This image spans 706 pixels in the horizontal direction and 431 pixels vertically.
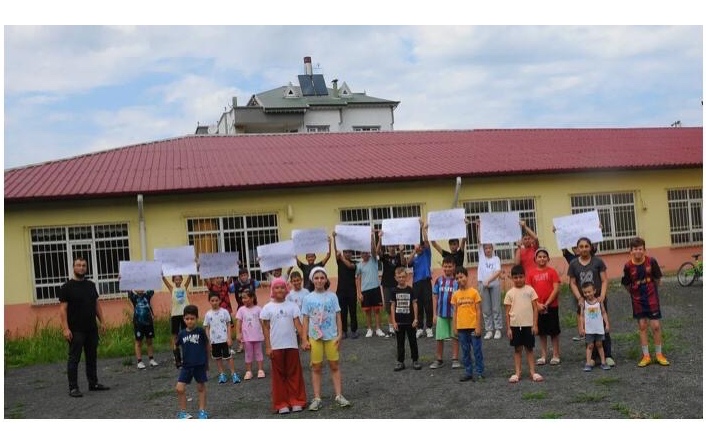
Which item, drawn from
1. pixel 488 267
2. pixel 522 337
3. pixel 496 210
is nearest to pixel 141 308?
pixel 488 267

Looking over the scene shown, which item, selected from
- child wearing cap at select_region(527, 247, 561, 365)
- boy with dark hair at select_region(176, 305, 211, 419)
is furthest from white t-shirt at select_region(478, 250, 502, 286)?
boy with dark hair at select_region(176, 305, 211, 419)

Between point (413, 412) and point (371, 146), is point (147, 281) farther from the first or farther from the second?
point (371, 146)

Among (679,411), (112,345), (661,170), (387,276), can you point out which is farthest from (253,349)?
(661,170)

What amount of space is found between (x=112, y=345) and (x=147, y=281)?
2.47 meters

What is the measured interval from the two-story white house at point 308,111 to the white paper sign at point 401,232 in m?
29.9

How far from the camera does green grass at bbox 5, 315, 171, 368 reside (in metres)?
11.9

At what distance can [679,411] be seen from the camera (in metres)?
6.66

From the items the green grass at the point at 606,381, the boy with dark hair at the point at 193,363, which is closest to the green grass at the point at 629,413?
the green grass at the point at 606,381

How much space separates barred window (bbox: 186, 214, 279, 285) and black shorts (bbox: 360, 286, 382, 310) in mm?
4191

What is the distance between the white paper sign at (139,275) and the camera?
10156 millimetres

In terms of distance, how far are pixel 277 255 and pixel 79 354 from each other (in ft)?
9.22

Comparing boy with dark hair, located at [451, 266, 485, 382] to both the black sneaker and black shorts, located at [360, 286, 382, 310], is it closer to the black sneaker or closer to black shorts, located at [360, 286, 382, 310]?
black shorts, located at [360, 286, 382, 310]

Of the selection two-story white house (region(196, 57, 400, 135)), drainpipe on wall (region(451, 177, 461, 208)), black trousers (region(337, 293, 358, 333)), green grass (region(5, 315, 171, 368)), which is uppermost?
two-story white house (region(196, 57, 400, 135))

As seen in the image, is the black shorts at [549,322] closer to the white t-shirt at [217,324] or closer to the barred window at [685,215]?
the white t-shirt at [217,324]
